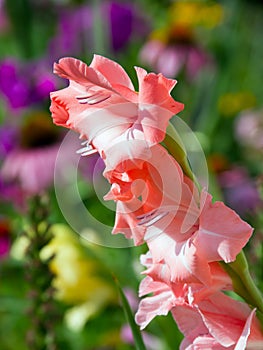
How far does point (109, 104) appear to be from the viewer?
1.05ft

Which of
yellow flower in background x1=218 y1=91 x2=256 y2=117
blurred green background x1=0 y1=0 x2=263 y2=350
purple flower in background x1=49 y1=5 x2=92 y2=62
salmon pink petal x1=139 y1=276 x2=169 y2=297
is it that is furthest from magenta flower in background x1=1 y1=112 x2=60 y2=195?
salmon pink petal x1=139 y1=276 x2=169 y2=297

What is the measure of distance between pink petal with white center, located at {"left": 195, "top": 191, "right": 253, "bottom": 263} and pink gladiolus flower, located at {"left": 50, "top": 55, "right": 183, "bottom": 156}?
0.11ft

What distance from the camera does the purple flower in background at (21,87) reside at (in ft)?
3.63

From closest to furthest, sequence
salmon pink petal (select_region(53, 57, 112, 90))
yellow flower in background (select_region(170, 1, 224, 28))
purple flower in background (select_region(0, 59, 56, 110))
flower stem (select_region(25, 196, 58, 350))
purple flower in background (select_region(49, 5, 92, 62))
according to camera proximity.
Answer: salmon pink petal (select_region(53, 57, 112, 90)) → flower stem (select_region(25, 196, 58, 350)) → purple flower in background (select_region(0, 59, 56, 110)) → purple flower in background (select_region(49, 5, 92, 62)) → yellow flower in background (select_region(170, 1, 224, 28))

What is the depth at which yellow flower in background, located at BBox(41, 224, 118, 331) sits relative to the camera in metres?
0.94

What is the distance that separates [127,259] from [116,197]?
65 centimetres

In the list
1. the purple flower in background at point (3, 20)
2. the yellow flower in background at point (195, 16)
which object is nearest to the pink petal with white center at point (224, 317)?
the yellow flower in background at point (195, 16)

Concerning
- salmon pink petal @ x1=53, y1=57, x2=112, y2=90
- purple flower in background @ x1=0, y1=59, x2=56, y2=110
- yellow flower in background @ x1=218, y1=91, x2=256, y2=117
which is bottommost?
yellow flower in background @ x1=218, y1=91, x2=256, y2=117

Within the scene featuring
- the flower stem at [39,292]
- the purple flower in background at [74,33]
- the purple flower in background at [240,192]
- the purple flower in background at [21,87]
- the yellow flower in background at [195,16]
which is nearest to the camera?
the flower stem at [39,292]

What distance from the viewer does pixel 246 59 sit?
2113 mm

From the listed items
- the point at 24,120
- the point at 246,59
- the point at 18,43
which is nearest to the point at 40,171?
the point at 24,120

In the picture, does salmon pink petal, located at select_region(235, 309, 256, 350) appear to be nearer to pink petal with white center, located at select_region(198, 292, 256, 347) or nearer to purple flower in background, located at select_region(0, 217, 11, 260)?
pink petal with white center, located at select_region(198, 292, 256, 347)

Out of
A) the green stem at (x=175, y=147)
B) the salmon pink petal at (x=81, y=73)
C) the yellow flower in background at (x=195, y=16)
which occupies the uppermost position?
the salmon pink petal at (x=81, y=73)

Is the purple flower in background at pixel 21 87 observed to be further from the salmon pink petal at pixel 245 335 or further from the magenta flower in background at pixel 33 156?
the salmon pink petal at pixel 245 335
